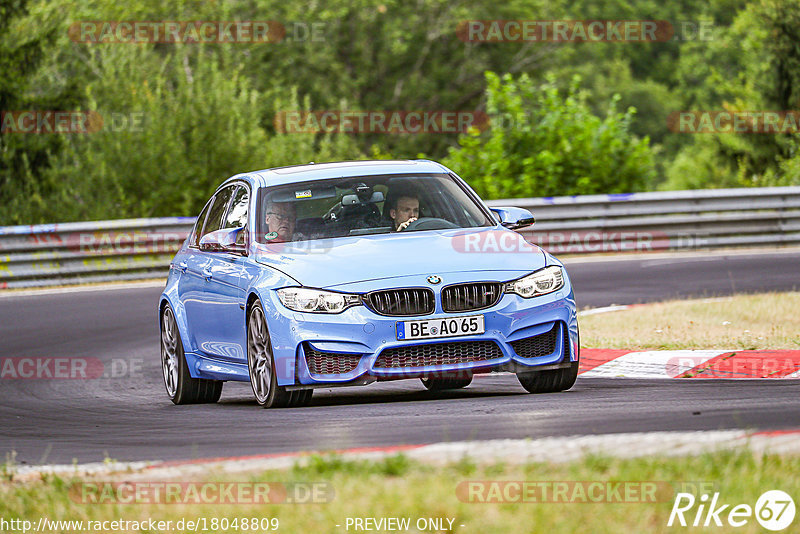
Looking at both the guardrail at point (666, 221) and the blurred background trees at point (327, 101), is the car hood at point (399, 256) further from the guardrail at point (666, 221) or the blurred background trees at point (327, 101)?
the blurred background trees at point (327, 101)

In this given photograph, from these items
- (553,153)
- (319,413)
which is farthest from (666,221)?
(319,413)

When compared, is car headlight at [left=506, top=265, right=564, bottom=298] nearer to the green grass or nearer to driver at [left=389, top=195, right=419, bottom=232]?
driver at [left=389, top=195, right=419, bottom=232]

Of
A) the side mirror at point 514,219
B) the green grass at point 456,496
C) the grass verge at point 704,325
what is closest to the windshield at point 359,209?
the side mirror at point 514,219

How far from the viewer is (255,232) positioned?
9.50 meters

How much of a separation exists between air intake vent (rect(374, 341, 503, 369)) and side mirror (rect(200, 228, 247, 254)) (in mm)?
1543

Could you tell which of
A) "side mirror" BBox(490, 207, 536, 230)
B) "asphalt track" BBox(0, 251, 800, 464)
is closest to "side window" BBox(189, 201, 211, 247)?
"asphalt track" BBox(0, 251, 800, 464)

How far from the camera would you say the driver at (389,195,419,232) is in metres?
9.54

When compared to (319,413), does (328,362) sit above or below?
above

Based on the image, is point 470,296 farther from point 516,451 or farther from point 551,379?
point 516,451

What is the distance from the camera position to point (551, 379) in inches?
356

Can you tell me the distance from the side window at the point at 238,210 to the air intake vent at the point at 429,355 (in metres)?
1.92

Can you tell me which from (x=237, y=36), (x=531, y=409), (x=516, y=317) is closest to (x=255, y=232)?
(x=516, y=317)

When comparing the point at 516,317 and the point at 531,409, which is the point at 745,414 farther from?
the point at 516,317

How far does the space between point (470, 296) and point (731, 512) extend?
13.1 ft
